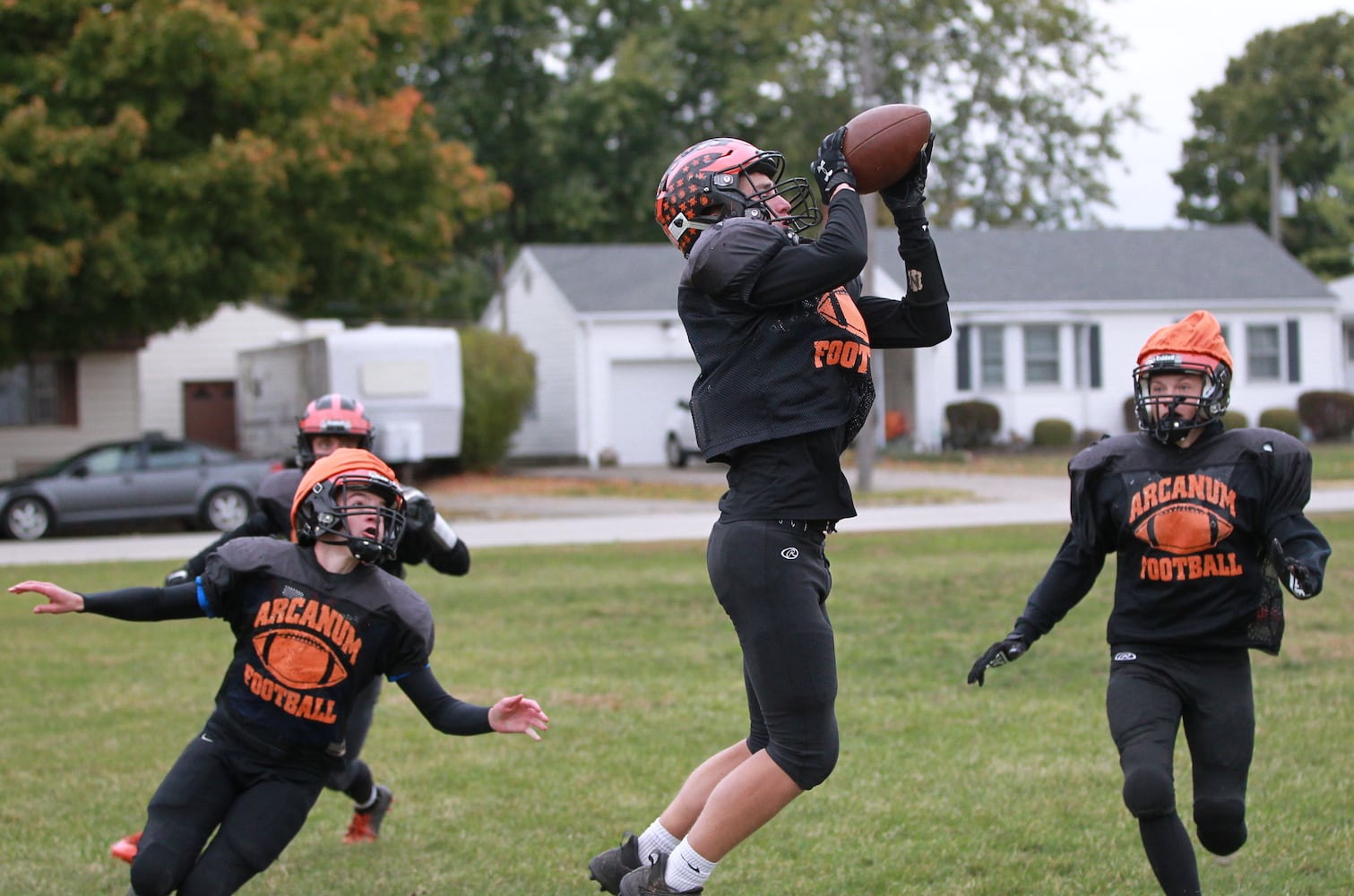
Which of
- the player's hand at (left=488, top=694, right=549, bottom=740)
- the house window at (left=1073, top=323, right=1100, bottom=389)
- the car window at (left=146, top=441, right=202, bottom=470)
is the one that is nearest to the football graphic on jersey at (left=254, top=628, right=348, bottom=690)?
the player's hand at (left=488, top=694, right=549, bottom=740)

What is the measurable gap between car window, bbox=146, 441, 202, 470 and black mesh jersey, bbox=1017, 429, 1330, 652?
1799 cm

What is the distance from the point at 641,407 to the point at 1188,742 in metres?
27.8

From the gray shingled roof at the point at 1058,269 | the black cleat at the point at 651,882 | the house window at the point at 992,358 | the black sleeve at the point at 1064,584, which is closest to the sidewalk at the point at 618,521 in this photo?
the house window at the point at 992,358

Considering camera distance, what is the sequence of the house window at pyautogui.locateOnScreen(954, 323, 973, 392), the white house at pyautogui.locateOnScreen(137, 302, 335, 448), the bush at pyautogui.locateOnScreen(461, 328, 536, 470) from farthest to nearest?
1. the house window at pyautogui.locateOnScreen(954, 323, 973, 392)
2. the white house at pyautogui.locateOnScreen(137, 302, 335, 448)
3. the bush at pyautogui.locateOnScreen(461, 328, 536, 470)

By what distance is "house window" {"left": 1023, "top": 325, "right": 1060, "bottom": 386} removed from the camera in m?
33.7

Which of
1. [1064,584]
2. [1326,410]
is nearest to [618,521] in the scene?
[1064,584]

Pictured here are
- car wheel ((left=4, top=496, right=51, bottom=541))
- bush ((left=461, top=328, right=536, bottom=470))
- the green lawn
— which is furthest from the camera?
bush ((left=461, top=328, right=536, bottom=470))

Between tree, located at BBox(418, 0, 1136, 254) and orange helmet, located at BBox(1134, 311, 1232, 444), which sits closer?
orange helmet, located at BBox(1134, 311, 1232, 444)

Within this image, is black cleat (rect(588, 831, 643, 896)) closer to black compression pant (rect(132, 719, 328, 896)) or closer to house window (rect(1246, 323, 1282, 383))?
black compression pant (rect(132, 719, 328, 896))

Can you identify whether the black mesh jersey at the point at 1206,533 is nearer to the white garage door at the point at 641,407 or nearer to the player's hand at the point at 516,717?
the player's hand at the point at 516,717

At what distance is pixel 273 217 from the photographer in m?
20.2

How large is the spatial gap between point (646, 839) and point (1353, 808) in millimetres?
3125

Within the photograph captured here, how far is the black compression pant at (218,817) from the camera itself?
4188mm

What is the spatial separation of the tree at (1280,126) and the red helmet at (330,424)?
5104 cm
